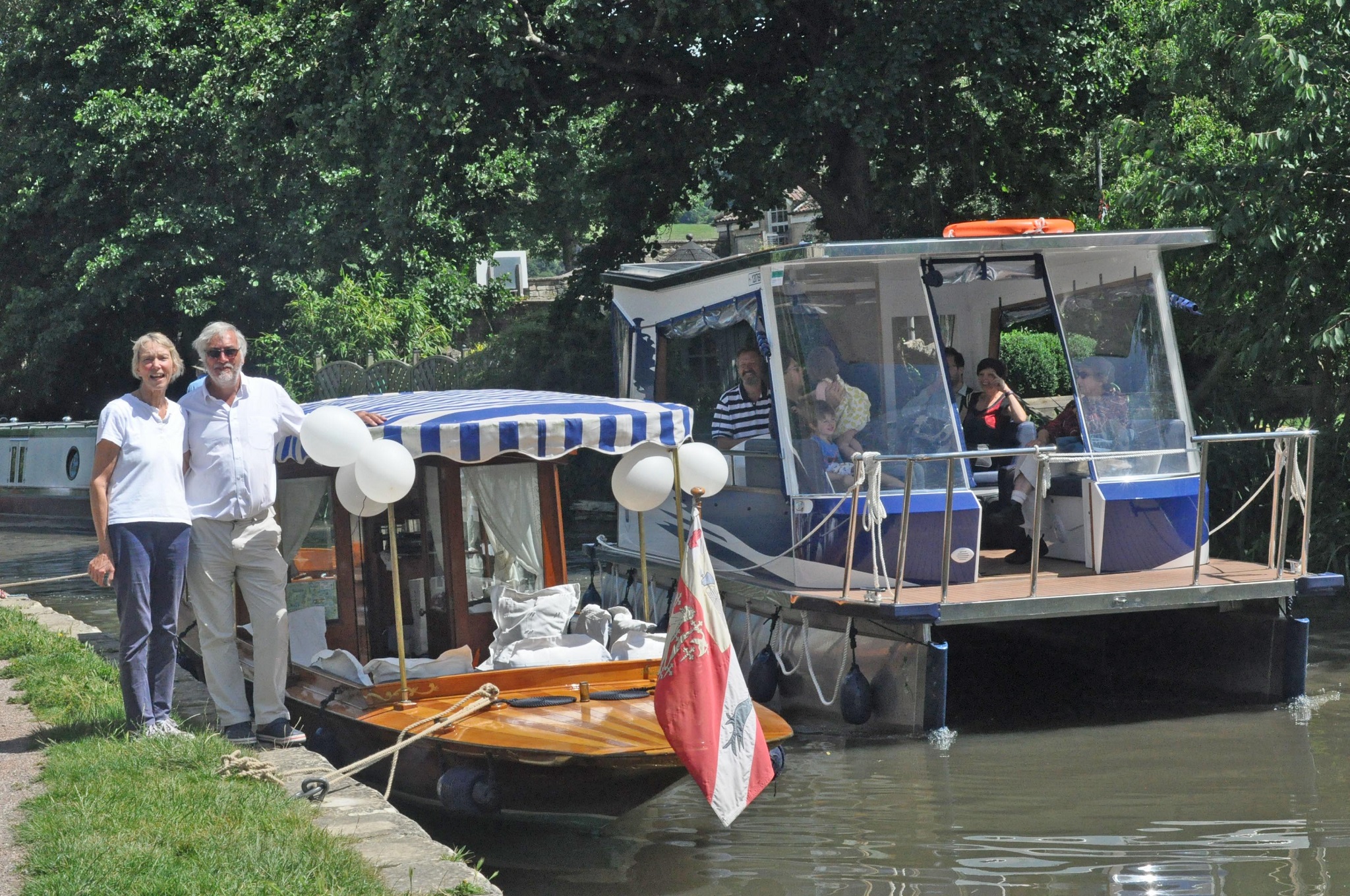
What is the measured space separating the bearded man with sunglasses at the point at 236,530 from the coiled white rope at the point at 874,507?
365 cm

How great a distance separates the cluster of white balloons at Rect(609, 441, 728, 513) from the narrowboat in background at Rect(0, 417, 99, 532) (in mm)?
21257

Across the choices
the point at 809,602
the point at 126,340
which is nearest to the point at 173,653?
the point at 809,602

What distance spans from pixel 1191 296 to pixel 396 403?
9485mm

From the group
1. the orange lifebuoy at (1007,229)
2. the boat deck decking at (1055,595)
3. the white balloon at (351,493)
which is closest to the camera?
the white balloon at (351,493)

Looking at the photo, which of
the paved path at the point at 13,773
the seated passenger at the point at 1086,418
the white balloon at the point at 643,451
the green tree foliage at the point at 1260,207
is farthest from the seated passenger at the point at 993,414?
the paved path at the point at 13,773

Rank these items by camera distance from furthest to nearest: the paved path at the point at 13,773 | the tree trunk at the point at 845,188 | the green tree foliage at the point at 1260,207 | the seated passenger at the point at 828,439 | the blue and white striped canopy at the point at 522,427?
the tree trunk at the point at 845,188 → the green tree foliage at the point at 1260,207 → the seated passenger at the point at 828,439 → the blue and white striped canopy at the point at 522,427 → the paved path at the point at 13,773

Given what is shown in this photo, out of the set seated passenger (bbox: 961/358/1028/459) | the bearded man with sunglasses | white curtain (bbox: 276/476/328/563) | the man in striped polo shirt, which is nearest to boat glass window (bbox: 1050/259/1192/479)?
seated passenger (bbox: 961/358/1028/459)

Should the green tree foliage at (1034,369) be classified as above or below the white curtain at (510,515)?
above

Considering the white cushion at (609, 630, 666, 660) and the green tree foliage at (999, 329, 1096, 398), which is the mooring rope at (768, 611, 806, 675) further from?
the green tree foliage at (999, 329, 1096, 398)

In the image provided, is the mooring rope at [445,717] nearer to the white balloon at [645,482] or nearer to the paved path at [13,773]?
the white balloon at [645,482]

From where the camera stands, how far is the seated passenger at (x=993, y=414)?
1133cm

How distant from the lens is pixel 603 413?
821cm

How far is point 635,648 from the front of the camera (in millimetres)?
8562

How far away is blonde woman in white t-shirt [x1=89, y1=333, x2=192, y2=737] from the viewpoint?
6980mm
